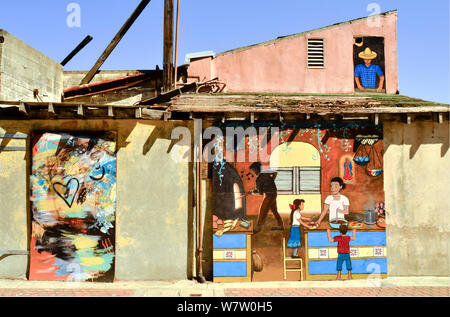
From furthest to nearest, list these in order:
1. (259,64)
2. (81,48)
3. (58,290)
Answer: (81,48)
(259,64)
(58,290)

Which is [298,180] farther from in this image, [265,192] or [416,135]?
[416,135]

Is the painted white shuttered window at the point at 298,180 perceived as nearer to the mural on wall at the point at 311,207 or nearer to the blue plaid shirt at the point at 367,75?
the mural on wall at the point at 311,207

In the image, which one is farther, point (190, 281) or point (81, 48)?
point (81, 48)

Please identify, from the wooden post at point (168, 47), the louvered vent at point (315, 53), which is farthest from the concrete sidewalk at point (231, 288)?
the louvered vent at point (315, 53)

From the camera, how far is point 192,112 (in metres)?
9.00

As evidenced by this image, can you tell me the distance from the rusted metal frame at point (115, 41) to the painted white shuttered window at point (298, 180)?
8660mm

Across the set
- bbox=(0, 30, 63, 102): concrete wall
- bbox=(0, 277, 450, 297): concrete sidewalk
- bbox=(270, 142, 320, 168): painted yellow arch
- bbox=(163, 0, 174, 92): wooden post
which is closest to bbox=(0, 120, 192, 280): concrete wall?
bbox=(0, 277, 450, 297): concrete sidewalk

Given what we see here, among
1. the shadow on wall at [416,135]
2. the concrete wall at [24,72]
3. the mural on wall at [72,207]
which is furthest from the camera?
the concrete wall at [24,72]

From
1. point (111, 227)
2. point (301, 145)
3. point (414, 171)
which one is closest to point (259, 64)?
point (301, 145)

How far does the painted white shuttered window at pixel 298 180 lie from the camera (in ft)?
30.2

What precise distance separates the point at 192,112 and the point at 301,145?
2.68m

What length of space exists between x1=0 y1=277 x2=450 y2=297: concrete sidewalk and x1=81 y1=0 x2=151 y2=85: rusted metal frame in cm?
800

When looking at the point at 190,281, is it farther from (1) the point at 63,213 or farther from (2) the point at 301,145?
(2) the point at 301,145

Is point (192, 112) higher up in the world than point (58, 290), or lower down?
higher up
